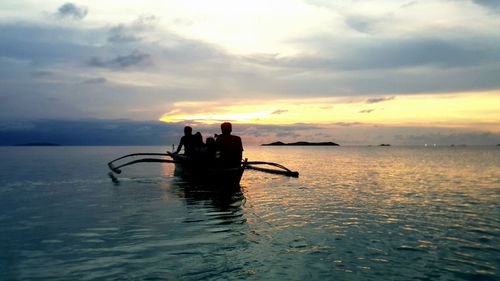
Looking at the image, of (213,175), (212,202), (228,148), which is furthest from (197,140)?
(212,202)

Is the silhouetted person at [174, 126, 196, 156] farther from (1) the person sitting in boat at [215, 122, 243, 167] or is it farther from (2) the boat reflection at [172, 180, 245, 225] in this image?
(1) the person sitting in boat at [215, 122, 243, 167]

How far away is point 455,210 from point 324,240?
301 inches

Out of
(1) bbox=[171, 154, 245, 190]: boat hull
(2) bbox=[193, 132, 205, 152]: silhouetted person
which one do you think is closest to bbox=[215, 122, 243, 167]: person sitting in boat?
(1) bbox=[171, 154, 245, 190]: boat hull

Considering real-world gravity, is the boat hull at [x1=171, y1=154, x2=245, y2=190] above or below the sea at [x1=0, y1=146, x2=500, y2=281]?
above

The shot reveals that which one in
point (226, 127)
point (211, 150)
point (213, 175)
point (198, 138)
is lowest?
point (213, 175)

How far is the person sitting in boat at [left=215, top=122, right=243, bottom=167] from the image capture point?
17969mm

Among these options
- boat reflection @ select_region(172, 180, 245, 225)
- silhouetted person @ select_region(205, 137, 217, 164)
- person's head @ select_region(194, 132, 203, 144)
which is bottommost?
boat reflection @ select_region(172, 180, 245, 225)

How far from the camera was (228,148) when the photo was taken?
18406mm

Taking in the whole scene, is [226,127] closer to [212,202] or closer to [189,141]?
[212,202]

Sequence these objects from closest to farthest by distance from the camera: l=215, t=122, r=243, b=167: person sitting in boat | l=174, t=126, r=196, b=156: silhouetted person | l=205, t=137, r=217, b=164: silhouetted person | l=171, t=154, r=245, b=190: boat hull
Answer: l=215, t=122, r=243, b=167: person sitting in boat, l=171, t=154, r=245, b=190: boat hull, l=205, t=137, r=217, b=164: silhouetted person, l=174, t=126, r=196, b=156: silhouetted person

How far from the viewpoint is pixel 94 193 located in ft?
63.3

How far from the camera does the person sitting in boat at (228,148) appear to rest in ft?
59.0

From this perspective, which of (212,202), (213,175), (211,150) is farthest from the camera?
(211,150)

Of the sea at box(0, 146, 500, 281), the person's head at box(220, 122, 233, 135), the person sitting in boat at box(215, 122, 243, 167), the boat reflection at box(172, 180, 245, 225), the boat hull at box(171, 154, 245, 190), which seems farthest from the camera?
the boat hull at box(171, 154, 245, 190)
